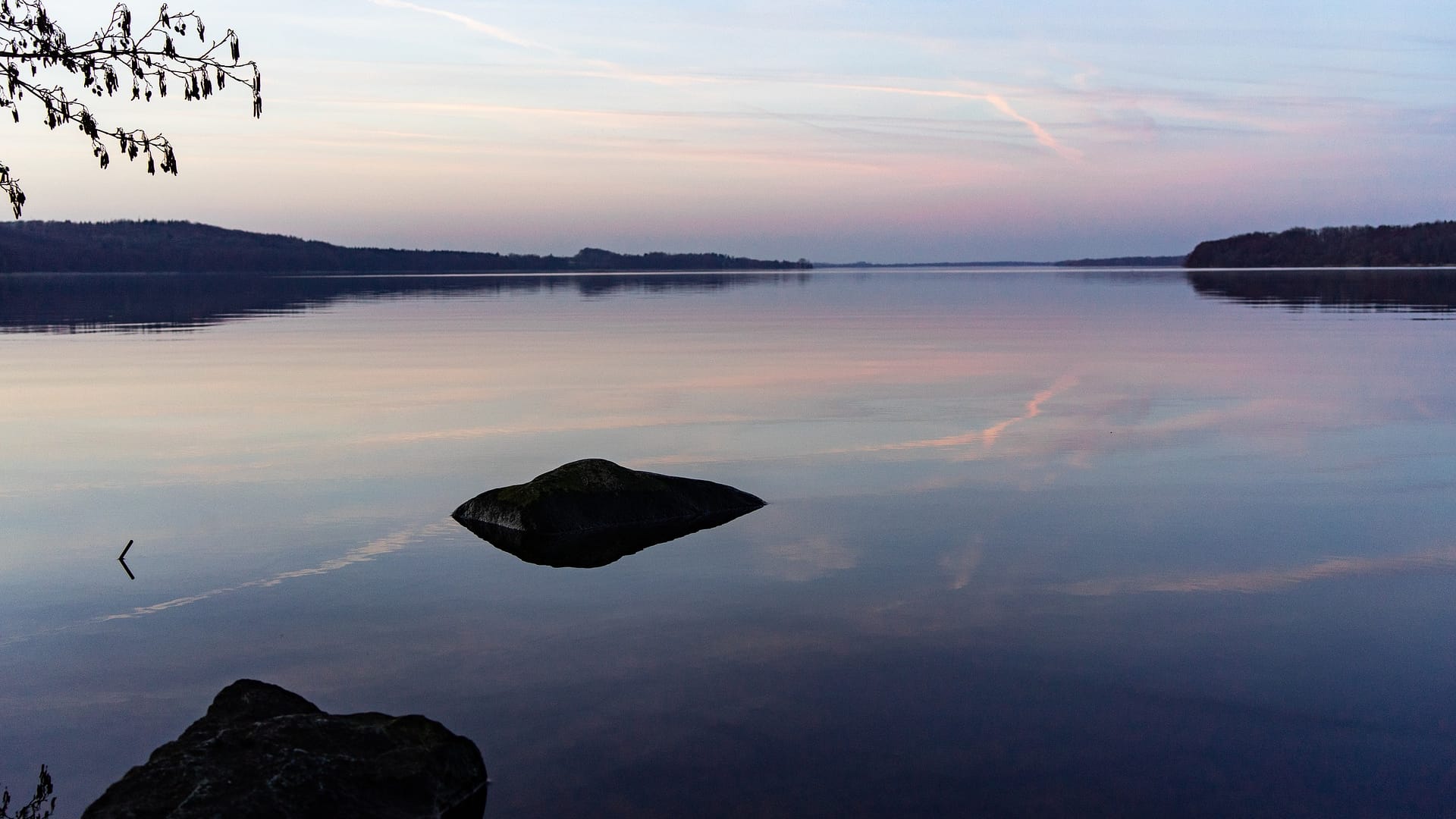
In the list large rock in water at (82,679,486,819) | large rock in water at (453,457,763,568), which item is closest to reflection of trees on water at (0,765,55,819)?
large rock in water at (82,679,486,819)

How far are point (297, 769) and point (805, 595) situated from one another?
486cm

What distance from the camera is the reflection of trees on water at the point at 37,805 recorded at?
640 centimetres

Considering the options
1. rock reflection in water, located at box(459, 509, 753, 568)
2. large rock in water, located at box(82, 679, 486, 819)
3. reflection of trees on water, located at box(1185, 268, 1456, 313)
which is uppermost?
reflection of trees on water, located at box(1185, 268, 1456, 313)

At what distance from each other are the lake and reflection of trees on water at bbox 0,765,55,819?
0.31ft

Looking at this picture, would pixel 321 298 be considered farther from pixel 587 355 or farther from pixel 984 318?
pixel 587 355

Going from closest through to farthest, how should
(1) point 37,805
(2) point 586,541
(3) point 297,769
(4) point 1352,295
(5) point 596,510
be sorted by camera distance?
(3) point 297,769
(1) point 37,805
(2) point 586,541
(5) point 596,510
(4) point 1352,295

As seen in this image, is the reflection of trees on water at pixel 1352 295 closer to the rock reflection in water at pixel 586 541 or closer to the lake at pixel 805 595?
the lake at pixel 805 595

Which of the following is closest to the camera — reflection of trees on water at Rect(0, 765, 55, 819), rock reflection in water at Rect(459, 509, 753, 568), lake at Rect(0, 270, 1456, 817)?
reflection of trees on water at Rect(0, 765, 55, 819)

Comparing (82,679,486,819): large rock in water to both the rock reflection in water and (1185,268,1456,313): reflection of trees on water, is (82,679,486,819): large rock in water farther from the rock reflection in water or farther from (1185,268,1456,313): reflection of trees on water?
(1185,268,1456,313): reflection of trees on water

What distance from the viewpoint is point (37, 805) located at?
6500mm

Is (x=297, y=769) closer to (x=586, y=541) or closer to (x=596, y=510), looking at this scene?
(x=586, y=541)

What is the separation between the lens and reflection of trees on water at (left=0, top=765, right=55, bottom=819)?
6398 millimetres

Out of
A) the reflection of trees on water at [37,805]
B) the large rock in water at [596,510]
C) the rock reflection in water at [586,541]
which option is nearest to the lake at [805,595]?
the reflection of trees on water at [37,805]

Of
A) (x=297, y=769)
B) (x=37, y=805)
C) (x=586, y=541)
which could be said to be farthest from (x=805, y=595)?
(x=37, y=805)
